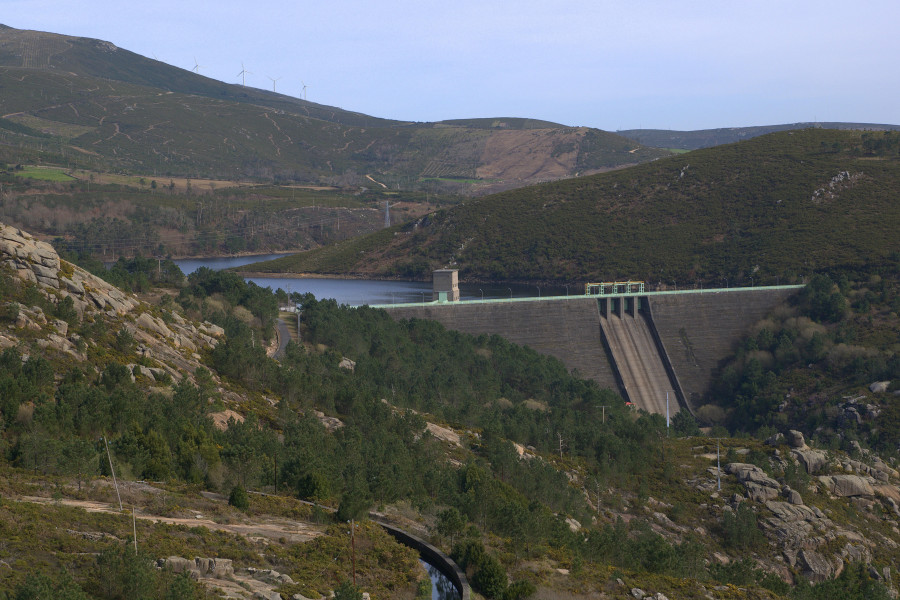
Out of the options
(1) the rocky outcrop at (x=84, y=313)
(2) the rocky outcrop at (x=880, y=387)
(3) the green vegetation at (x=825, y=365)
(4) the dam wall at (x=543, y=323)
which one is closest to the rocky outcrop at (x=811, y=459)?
(3) the green vegetation at (x=825, y=365)

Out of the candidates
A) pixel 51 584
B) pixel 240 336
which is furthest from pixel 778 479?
pixel 51 584

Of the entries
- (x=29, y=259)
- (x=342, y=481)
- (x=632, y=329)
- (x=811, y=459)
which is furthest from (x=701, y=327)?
(x=342, y=481)

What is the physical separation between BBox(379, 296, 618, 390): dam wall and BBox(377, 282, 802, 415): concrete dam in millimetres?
105

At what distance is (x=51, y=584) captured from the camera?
77.0 feet

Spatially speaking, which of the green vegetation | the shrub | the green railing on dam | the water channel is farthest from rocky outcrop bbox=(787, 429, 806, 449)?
the shrub

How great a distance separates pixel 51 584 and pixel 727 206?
141629mm

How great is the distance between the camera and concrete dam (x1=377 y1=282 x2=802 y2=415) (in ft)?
340

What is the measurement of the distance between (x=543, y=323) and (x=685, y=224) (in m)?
55.8

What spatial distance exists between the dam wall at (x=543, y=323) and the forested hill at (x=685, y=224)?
38.3 meters

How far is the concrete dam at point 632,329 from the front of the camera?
103750mm

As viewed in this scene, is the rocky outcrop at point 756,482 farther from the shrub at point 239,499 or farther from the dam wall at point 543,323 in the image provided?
the shrub at point 239,499

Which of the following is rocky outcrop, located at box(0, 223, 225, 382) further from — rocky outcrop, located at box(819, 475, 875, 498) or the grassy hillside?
rocky outcrop, located at box(819, 475, 875, 498)

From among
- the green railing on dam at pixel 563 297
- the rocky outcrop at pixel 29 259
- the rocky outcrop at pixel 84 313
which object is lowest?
the green railing on dam at pixel 563 297

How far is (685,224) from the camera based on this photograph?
153 metres
